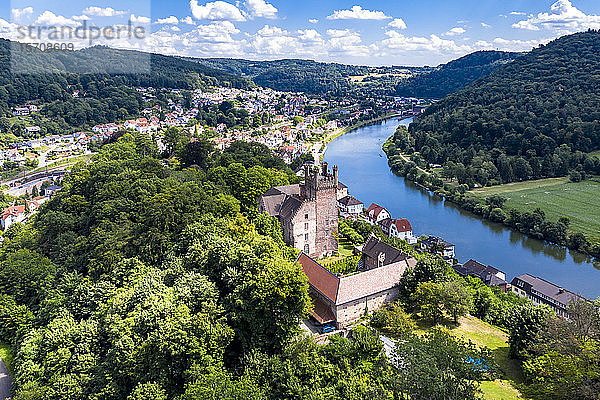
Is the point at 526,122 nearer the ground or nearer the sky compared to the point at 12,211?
nearer the sky

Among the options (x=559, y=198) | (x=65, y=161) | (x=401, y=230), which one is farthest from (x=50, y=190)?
(x=559, y=198)

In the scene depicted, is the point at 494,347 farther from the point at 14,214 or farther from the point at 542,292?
the point at 14,214

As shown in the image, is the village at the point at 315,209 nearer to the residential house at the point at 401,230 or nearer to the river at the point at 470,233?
the residential house at the point at 401,230

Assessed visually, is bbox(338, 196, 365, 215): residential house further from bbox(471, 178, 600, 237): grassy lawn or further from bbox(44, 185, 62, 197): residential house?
bbox(44, 185, 62, 197): residential house

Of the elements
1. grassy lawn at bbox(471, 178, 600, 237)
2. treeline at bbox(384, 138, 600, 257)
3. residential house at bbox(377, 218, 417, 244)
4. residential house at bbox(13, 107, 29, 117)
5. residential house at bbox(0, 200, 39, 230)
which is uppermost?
residential house at bbox(13, 107, 29, 117)

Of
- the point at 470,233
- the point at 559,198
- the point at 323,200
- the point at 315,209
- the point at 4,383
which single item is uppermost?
the point at 323,200

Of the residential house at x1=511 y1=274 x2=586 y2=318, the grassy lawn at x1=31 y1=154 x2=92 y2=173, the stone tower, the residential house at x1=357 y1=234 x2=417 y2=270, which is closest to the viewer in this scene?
the residential house at x1=357 y1=234 x2=417 y2=270

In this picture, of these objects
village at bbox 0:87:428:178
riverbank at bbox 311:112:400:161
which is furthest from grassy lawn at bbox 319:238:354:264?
riverbank at bbox 311:112:400:161

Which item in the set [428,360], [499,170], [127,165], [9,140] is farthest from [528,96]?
[9,140]
